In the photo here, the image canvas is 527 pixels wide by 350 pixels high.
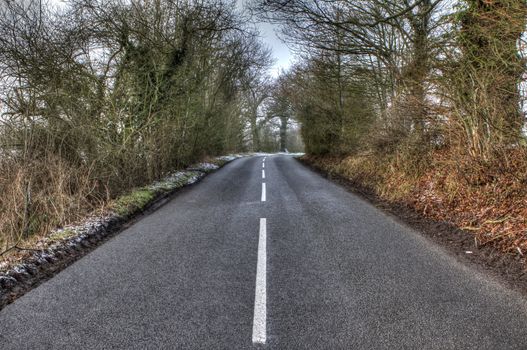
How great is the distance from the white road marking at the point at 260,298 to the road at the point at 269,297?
14 mm

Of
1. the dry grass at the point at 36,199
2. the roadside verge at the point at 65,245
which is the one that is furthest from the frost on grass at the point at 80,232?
the dry grass at the point at 36,199

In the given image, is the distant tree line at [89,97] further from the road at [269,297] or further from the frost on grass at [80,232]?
the road at [269,297]

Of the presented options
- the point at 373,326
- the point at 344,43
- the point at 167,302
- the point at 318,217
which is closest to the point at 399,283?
the point at 373,326

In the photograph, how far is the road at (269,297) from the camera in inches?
115

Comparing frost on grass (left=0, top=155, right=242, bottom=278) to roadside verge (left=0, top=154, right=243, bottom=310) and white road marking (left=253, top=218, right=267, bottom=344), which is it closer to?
roadside verge (left=0, top=154, right=243, bottom=310)

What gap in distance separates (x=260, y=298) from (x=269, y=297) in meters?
0.10

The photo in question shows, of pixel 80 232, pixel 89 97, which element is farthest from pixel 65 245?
pixel 89 97

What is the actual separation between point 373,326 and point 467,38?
7829mm

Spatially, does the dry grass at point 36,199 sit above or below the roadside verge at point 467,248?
above

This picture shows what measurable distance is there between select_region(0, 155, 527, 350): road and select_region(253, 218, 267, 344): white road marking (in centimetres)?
1

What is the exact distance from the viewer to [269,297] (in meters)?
3.64

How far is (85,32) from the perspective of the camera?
10242 mm

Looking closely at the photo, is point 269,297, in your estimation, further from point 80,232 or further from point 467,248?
point 80,232

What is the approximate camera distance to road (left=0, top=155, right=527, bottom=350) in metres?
2.93
